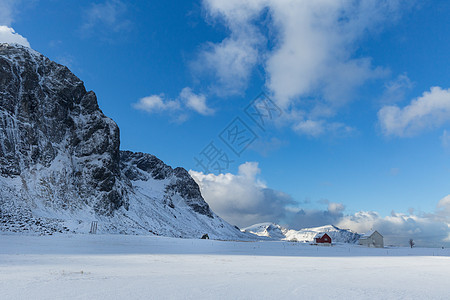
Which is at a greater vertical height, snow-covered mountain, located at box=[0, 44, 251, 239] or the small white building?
snow-covered mountain, located at box=[0, 44, 251, 239]

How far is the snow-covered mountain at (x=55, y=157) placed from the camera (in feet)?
209

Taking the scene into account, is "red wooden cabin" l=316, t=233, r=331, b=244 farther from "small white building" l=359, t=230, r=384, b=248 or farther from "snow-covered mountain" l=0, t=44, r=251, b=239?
"snow-covered mountain" l=0, t=44, r=251, b=239

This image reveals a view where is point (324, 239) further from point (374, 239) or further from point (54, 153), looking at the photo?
point (54, 153)

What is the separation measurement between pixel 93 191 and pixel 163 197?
74.5 metres

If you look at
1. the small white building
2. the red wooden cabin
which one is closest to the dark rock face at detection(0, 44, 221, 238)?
the red wooden cabin

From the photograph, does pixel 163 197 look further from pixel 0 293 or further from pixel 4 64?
pixel 0 293

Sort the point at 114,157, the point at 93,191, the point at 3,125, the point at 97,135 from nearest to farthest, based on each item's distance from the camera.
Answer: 1. the point at 3,125
2. the point at 93,191
3. the point at 97,135
4. the point at 114,157

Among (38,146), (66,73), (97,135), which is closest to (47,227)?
(38,146)

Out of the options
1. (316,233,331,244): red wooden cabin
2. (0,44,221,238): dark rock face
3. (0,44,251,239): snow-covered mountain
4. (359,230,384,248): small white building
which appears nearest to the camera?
(0,44,251,239): snow-covered mountain

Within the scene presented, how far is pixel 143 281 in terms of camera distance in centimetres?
1066

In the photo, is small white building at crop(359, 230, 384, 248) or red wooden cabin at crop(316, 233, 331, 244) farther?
red wooden cabin at crop(316, 233, 331, 244)

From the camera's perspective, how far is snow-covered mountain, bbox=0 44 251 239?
63606mm

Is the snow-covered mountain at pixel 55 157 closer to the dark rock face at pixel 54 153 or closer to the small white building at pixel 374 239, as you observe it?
the dark rock face at pixel 54 153

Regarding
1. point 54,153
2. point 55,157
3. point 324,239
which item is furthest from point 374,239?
point 54,153
